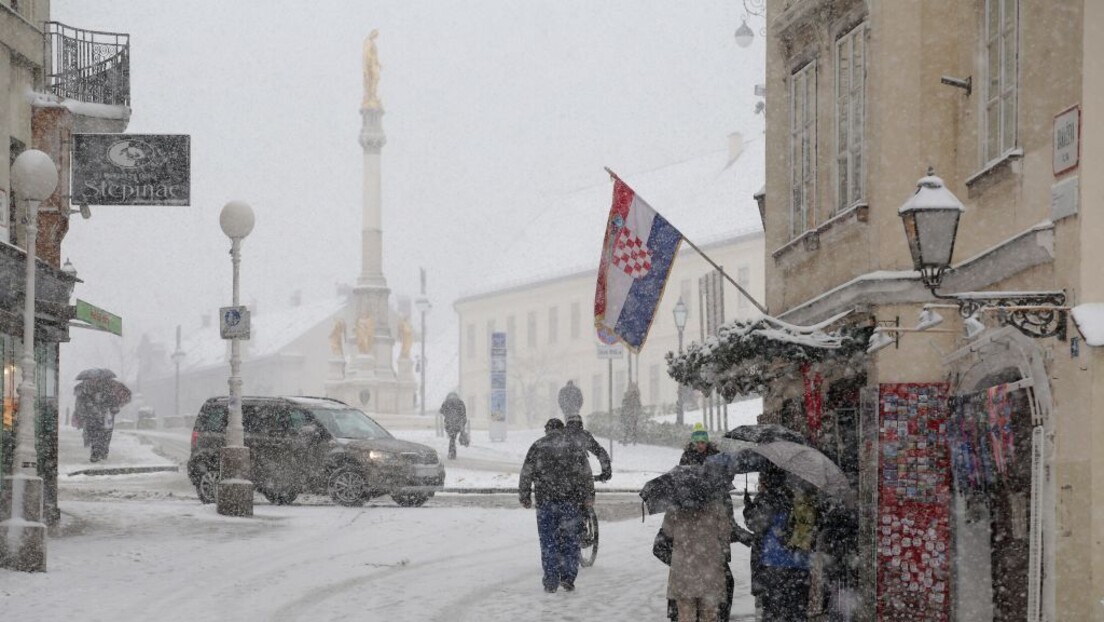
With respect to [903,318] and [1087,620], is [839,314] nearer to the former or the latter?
[903,318]

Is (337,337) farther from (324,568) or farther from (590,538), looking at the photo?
(590,538)

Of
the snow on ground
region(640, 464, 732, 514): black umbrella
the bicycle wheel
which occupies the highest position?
region(640, 464, 732, 514): black umbrella

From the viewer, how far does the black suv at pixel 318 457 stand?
26.2 meters

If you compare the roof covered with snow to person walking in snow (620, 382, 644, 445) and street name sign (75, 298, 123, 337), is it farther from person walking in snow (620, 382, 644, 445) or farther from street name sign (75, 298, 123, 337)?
street name sign (75, 298, 123, 337)

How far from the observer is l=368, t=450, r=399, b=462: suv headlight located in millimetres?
26141

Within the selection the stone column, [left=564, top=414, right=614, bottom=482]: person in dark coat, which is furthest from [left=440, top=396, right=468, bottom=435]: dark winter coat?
[left=564, top=414, right=614, bottom=482]: person in dark coat

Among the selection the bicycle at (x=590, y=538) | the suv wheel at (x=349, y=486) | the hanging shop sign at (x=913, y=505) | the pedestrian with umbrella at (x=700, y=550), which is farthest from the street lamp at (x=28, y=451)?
the suv wheel at (x=349, y=486)

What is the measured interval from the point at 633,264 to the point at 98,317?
302 inches

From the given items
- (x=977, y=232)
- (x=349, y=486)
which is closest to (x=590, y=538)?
(x=977, y=232)

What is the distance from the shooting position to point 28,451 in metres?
17.3

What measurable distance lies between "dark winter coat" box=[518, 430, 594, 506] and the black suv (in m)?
9.80

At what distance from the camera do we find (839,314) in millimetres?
14773

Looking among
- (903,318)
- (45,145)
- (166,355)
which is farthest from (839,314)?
(166,355)

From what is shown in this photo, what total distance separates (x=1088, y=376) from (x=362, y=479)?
16.9 metres
